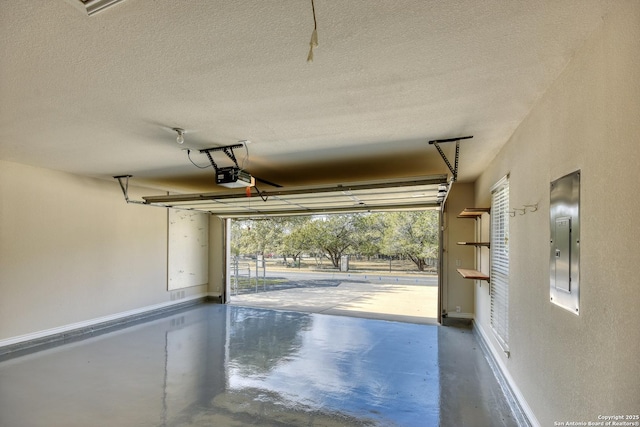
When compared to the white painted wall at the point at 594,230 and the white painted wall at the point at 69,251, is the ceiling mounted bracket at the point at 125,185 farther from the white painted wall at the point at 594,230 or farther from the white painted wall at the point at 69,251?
the white painted wall at the point at 594,230

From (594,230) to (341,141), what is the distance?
7.88 ft

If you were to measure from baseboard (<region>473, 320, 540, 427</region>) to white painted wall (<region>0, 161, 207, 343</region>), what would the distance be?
628 cm

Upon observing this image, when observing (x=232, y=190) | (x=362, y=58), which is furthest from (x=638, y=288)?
(x=232, y=190)

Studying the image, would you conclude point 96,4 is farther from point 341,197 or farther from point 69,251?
point 69,251

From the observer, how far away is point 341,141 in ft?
11.9

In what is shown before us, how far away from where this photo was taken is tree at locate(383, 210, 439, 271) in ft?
52.3

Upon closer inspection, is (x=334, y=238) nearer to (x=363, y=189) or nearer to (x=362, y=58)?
(x=363, y=189)

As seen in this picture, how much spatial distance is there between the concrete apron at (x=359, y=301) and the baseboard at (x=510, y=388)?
6.66 feet

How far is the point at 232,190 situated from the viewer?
6.15 metres

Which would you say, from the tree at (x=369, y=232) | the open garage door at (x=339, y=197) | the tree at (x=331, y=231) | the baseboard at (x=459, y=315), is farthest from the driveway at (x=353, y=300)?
the tree at (x=331, y=231)

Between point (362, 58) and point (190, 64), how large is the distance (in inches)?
40.8

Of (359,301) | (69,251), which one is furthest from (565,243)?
(359,301)

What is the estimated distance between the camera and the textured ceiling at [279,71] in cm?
156

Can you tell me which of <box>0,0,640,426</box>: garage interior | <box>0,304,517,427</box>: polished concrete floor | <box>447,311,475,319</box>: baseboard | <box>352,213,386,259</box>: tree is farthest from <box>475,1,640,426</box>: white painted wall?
<box>352,213,386,259</box>: tree
